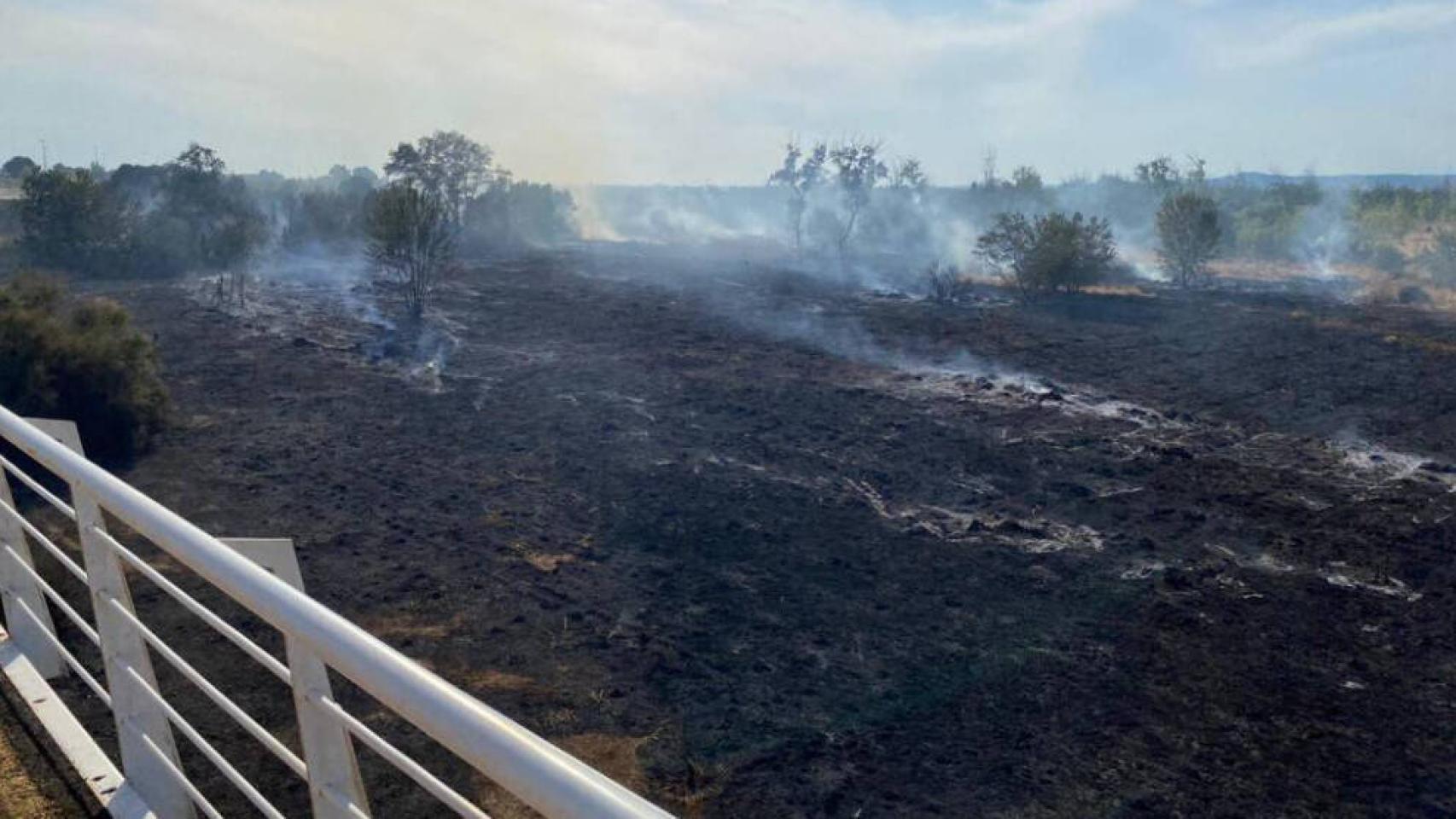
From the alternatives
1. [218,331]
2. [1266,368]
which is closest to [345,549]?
[218,331]

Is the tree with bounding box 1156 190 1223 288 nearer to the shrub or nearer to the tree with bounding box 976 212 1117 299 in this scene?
the tree with bounding box 976 212 1117 299

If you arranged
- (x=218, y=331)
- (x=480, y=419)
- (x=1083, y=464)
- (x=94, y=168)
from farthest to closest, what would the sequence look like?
(x=94, y=168), (x=218, y=331), (x=480, y=419), (x=1083, y=464)

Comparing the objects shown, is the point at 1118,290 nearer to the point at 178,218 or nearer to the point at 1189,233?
the point at 1189,233

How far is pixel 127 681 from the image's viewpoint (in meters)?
2.63

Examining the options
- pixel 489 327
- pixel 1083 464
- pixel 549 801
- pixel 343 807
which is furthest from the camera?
pixel 489 327

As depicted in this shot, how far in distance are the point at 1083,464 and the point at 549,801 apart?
12.0 m

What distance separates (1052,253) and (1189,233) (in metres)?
6.62

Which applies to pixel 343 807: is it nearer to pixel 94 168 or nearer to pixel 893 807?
pixel 893 807

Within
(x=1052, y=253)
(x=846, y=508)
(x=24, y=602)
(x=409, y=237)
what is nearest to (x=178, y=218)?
(x=409, y=237)

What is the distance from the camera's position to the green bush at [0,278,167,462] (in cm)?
1193

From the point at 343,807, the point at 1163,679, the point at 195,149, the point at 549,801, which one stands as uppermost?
the point at 195,149

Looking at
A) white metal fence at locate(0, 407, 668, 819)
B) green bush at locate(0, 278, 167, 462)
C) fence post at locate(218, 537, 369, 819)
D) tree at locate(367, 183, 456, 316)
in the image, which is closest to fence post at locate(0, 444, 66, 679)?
white metal fence at locate(0, 407, 668, 819)

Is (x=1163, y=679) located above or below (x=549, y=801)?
below

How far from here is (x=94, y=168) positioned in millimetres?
51938
